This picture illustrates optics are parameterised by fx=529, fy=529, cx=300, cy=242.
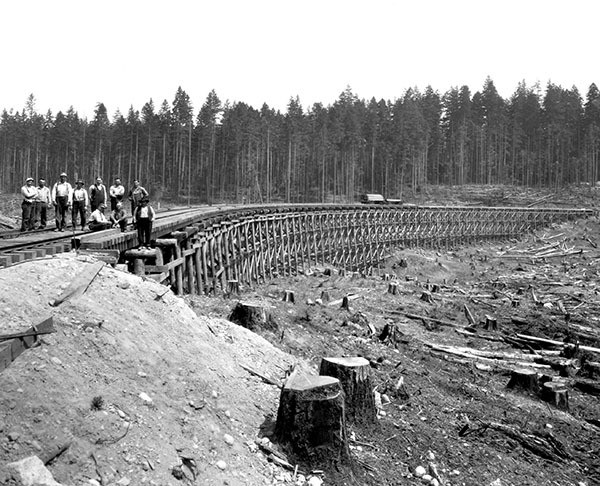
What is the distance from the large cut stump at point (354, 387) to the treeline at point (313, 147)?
2084 inches

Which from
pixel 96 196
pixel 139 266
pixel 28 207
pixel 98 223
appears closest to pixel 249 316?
pixel 139 266

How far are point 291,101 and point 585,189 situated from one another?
127ft

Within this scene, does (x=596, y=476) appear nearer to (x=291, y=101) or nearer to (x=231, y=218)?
(x=231, y=218)

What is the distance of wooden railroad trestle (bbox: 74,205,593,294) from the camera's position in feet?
40.3

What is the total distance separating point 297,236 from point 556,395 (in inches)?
806

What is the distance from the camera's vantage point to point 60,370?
4551mm

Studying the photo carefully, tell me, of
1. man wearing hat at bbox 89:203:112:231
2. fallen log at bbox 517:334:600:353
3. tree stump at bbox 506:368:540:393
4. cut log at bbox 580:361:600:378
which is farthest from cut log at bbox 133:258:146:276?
fallen log at bbox 517:334:600:353

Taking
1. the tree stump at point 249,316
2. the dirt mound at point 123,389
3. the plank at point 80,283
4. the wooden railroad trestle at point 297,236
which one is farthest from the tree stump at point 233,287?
the plank at point 80,283

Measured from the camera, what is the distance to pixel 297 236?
28766mm

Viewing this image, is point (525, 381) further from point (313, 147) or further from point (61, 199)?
point (313, 147)

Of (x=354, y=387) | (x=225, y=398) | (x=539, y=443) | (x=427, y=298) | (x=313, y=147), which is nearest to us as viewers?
(x=225, y=398)

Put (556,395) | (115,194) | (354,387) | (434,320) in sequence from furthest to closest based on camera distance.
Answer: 1. (434,320)
2. (115,194)
3. (556,395)
4. (354,387)

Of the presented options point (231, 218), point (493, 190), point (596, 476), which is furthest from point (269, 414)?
point (493, 190)

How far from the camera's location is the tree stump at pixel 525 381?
943 centimetres
